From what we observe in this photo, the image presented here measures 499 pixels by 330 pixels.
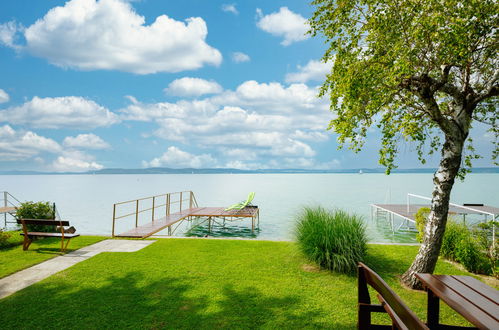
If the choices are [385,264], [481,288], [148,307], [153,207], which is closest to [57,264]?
[148,307]

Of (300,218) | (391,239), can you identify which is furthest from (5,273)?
(391,239)

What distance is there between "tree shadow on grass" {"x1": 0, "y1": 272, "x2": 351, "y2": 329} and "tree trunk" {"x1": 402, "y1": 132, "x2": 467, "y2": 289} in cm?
241

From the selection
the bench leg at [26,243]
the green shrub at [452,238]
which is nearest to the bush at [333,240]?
the green shrub at [452,238]

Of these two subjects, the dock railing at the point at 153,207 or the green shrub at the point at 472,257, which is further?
the dock railing at the point at 153,207

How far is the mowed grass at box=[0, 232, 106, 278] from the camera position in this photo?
688cm

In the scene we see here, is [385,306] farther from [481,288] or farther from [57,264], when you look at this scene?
[57,264]

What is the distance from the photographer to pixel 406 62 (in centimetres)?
453

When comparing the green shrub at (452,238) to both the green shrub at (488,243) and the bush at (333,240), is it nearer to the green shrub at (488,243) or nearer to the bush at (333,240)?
the green shrub at (488,243)

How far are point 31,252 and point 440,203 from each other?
32.6ft

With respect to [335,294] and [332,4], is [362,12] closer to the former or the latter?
[332,4]

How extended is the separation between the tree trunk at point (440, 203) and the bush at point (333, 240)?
3.78ft

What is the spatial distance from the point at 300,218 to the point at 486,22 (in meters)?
4.88

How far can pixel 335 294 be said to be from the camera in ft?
17.2

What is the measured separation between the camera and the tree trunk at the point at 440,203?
209 inches
